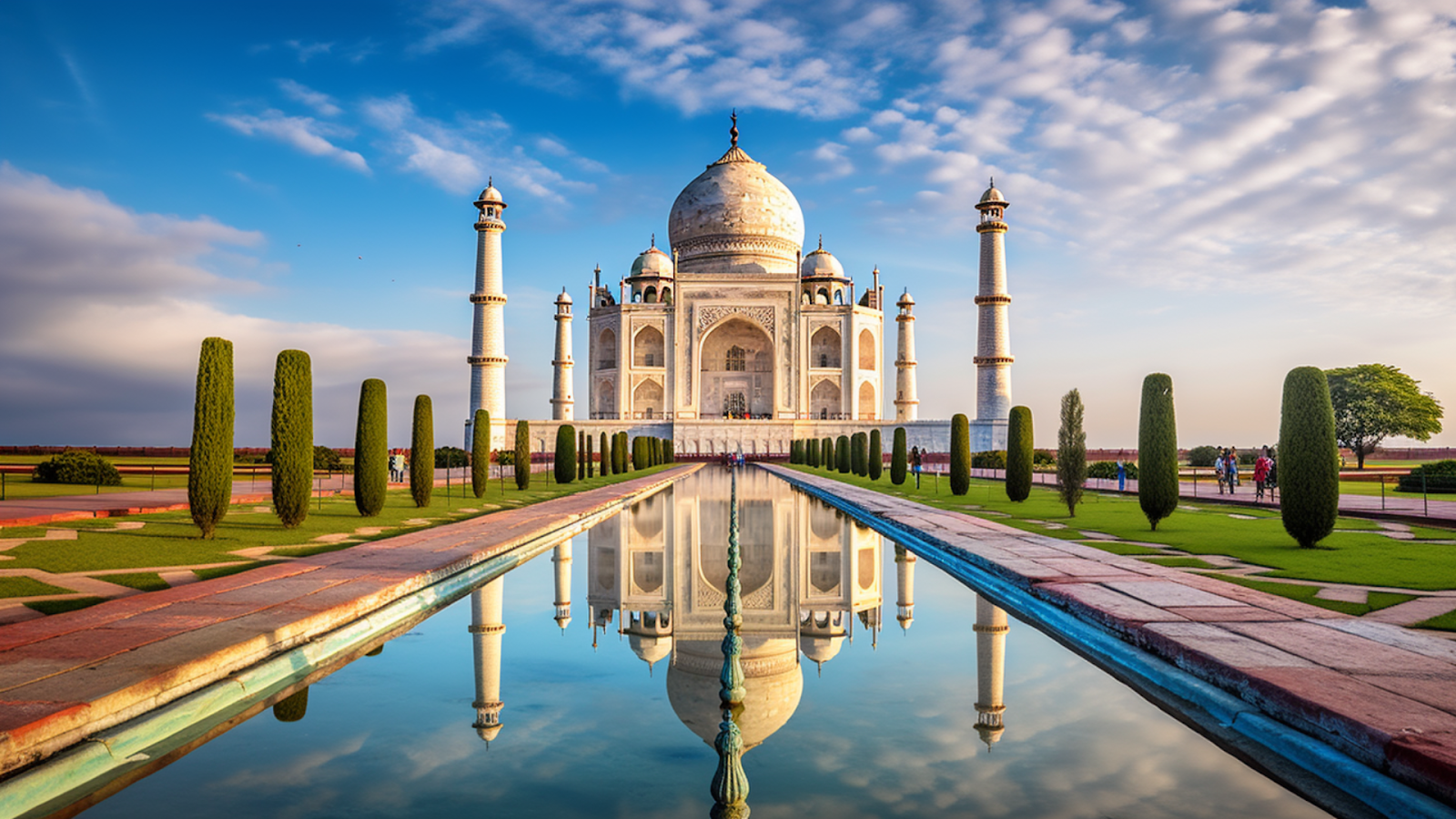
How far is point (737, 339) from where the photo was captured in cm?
3756

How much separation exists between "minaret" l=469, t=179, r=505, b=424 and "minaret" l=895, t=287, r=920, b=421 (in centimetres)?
1709

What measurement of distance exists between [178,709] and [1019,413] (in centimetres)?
1025

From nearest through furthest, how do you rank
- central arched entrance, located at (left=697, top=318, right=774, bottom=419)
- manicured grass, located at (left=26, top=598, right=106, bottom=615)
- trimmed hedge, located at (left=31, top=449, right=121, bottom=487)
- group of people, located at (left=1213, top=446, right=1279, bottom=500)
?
manicured grass, located at (left=26, top=598, right=106, bottom=615) → group of people, located at (left=1213, top=446, right=1279, bottom=500) → trimmed hedge, located at (left=31, top=449, right=121, bottom=487) → central arched entrance, located at (left=697, top=318, right=774, bottom=419)

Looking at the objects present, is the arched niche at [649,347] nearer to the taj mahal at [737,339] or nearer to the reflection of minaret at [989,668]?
the taj mahal at [737,339]

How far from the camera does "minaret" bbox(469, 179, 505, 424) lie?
2952 centimetres

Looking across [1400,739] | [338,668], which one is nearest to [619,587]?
[338,668]

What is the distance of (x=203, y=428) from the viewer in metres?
6.66

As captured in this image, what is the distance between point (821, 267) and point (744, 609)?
36256 millimetres

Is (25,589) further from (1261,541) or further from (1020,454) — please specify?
(1020,454)

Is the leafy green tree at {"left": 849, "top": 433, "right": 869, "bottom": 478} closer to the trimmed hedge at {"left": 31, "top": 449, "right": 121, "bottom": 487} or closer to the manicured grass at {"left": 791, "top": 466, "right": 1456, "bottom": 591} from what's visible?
the manicured grass at {"left": 791, "top": 466, "right": 1456, "bottom": 591}

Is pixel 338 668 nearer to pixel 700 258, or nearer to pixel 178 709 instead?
pixel 178 709

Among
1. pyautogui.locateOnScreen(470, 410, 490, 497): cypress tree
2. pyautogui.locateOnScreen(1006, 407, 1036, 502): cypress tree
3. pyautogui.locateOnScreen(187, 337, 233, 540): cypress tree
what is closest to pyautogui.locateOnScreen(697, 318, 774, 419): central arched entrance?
pyautogui.locateOnScreen(470, 410, 490, 497): cypress tree

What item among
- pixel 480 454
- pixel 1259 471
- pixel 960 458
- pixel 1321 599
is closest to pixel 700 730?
pixel 1321 599

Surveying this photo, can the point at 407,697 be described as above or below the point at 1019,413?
below
